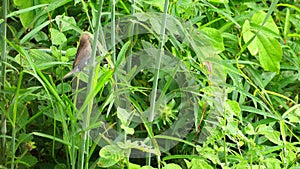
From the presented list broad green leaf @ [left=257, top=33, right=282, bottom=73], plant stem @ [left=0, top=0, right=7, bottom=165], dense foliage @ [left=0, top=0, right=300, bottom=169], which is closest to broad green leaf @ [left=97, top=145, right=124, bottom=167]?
dense foliage @ [left=0, top=0, right=300, bottom=169]

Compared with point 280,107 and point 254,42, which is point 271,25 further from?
point 280,107

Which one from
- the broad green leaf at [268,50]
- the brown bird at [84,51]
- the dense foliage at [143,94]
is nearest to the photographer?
the brown bird at [84,51]

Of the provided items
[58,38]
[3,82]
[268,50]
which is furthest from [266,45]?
[3,82]

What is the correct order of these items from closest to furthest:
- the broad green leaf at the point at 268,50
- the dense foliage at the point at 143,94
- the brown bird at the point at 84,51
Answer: the brown bird at the point at 84,51 < the dense foliage at the point at 143,94 < the broad green leaf at the point at 268,50

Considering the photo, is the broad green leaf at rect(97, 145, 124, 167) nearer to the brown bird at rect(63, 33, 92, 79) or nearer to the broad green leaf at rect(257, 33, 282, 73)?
the brown bird at rect(63, 33, 92, 79)

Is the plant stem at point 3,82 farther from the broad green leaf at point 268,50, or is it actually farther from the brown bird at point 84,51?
the broad green leaf at point 268,50

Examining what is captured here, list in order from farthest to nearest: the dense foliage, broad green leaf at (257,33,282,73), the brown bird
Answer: broad green leaf at (257,33,282,73) < the dense foliage < the brown bird

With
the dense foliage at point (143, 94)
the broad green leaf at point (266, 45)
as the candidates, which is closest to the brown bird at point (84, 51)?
the dense foliage at point (143, 94)

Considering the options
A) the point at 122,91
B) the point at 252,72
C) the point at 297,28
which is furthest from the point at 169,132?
the point at 297,28

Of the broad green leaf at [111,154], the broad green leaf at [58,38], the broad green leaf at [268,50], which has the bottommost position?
the broad green leaf at [111,154]
